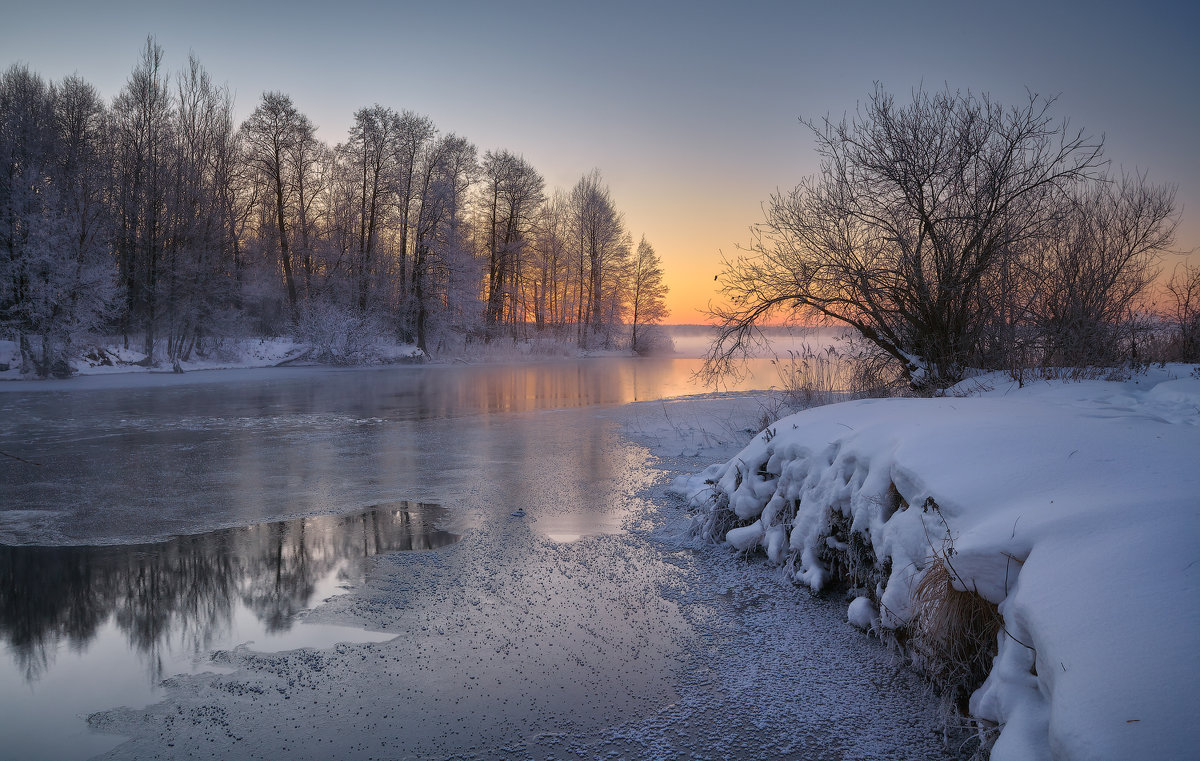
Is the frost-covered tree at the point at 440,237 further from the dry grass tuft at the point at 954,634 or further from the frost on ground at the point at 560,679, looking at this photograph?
the dry grass tuft at the point at 954,634

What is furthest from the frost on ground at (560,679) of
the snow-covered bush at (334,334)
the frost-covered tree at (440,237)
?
the frost-covered tree at (440,237)

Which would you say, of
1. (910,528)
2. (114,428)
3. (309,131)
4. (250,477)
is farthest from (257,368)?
(910,528)

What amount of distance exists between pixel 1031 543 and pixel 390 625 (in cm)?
350

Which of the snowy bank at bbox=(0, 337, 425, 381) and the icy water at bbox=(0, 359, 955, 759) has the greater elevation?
the snowy bank at bbox=(0, 337, 425, 381)

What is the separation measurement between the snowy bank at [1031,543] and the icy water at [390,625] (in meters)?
0.51

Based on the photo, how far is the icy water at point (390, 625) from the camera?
3.05 meters

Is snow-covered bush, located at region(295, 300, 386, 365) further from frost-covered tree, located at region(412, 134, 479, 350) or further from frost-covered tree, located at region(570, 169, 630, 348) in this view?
frost-covered tree, located at region(570, 169, 630, 348)

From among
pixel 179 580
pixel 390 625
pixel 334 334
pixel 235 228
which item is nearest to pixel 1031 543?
pixel 390 625

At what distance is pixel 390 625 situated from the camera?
412cm

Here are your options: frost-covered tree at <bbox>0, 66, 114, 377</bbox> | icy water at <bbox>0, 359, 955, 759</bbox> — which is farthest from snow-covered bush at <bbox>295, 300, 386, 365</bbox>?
icy water at <bbox>0, 359, 955, 759</bbox>

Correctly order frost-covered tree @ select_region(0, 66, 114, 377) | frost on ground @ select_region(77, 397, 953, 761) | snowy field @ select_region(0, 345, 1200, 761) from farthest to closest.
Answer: frost-covered tree @ select_region(0, 66, 114, 377), frost on ground @ select_region(77, 397, 953, 761), snowy field @ select_region(0, 345, 1200, 761)

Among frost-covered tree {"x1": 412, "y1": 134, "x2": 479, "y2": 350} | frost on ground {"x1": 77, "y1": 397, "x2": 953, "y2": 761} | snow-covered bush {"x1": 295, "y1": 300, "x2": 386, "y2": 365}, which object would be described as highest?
frost-covered tree {"x1": 412, "y1": 134, "x2": 479, "y2": 350}

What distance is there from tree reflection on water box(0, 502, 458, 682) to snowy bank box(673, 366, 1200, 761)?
10.8 feet

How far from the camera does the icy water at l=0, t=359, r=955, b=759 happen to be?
10.0 ft
